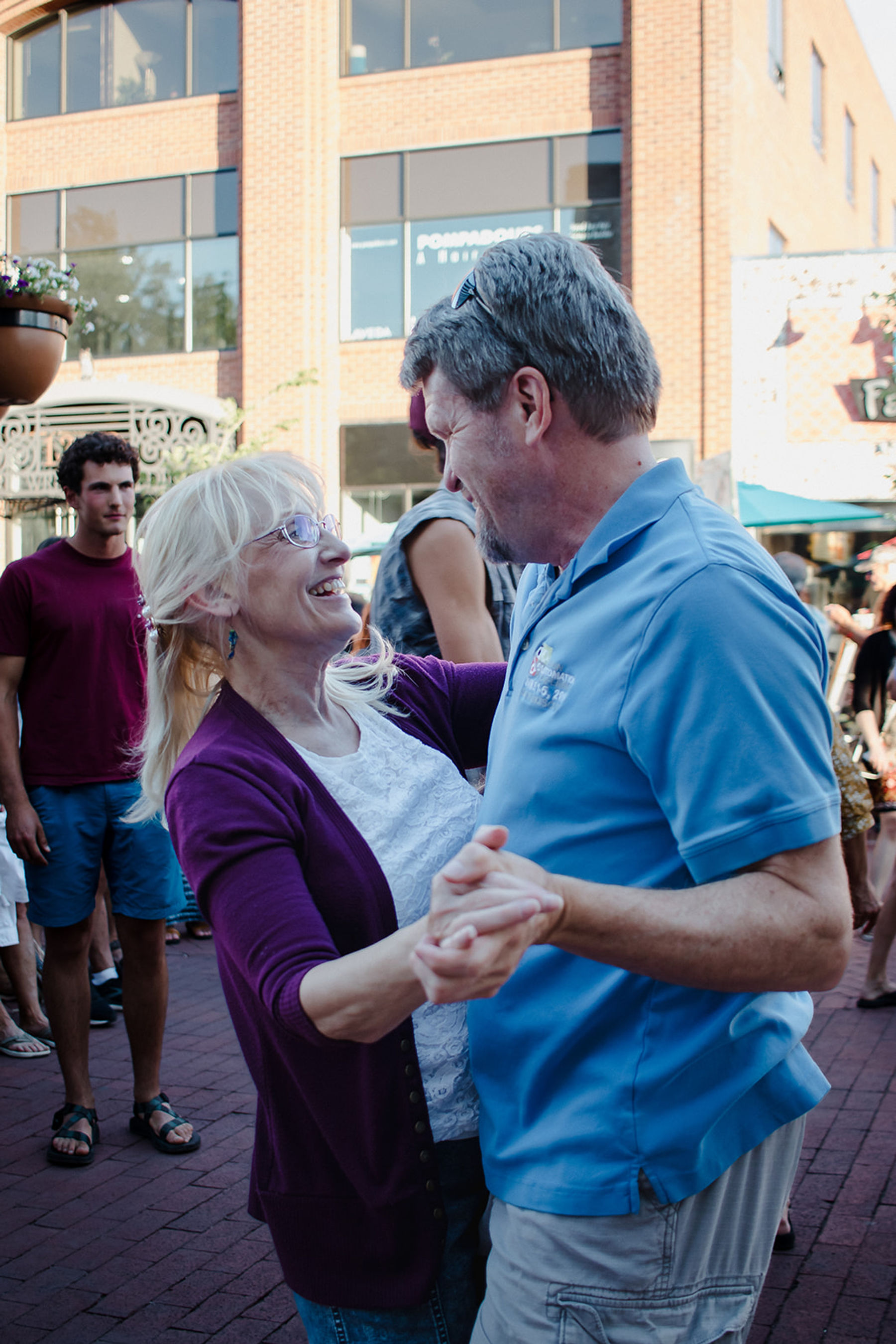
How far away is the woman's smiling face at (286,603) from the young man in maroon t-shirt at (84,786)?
8.06ft

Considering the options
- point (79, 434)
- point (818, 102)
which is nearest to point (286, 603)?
point (79, 434)

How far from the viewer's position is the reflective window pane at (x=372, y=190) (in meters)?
17.7

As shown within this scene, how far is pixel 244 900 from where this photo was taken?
1.45m

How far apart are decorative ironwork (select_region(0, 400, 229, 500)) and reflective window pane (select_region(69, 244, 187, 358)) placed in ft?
4.06

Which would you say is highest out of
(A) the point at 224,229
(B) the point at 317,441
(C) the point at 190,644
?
(A) the point at 224,229

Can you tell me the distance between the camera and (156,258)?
18766mm

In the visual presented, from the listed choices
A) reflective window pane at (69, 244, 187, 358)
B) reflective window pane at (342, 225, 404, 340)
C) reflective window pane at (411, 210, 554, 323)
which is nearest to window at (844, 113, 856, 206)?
reflective window pane at (411, 210, 554, 323)

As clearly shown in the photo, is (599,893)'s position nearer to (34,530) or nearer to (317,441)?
(317,441)

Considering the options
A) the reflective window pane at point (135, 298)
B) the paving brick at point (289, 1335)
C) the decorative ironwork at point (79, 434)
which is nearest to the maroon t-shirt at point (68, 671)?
the paving brick at point (289, 1335)

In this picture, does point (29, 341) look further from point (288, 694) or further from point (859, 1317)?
point (859, 1317)

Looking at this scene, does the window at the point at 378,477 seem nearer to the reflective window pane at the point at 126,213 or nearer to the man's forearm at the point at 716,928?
the reflective window pane at the point at 126,213

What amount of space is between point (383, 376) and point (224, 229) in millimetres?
3558

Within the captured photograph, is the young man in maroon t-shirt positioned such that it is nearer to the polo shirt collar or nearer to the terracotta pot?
the terracotta pot

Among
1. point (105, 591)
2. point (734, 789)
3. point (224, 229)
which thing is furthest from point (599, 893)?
point (224, 229)
